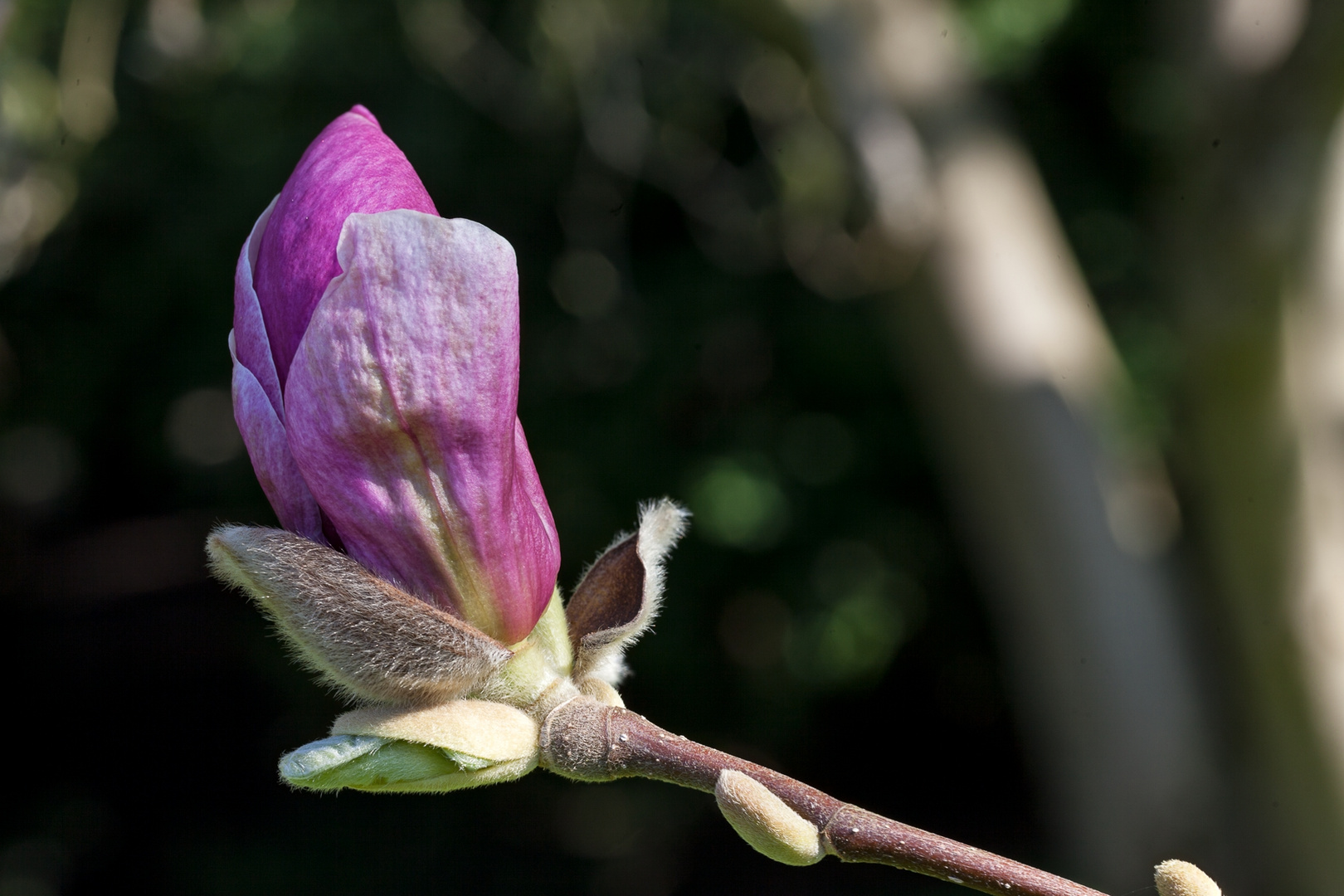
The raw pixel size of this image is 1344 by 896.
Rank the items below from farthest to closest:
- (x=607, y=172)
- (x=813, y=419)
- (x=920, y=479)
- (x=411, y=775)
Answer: (x=920, y=479), (x=813, y=419), (x=607, y=172), (x=411, y=775)

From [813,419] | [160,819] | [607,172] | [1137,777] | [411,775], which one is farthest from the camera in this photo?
[160,819]

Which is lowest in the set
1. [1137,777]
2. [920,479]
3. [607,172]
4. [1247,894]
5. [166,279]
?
[1247,894]

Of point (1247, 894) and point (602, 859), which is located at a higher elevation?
point (1247, 894)

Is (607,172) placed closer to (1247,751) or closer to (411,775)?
(1247,751)

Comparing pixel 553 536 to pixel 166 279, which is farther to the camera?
pixel 166 279

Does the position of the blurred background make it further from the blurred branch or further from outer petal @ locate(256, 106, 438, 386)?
outer petal @ locate(256, 106, 438, 386)

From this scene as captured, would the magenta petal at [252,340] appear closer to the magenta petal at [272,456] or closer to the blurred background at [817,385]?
the magenta petal at [272,456]

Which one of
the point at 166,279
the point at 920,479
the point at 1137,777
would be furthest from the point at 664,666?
the point at 166,279
